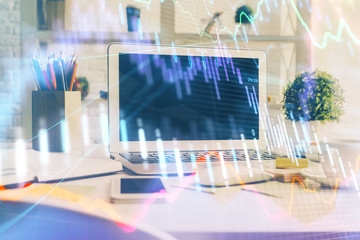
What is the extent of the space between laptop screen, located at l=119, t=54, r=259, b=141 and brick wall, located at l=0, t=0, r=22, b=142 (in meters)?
0.82

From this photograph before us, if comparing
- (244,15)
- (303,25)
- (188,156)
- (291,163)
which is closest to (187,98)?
(188,156)

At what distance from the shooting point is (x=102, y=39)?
4.74 feet

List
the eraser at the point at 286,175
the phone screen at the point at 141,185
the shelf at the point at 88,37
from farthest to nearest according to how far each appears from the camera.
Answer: the shelf at the point at 88,37, the eraser at the point at 286,175, the phone screen at the point at 141,185

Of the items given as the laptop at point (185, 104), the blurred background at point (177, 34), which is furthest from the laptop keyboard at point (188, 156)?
the blurred background at point (177, 34)

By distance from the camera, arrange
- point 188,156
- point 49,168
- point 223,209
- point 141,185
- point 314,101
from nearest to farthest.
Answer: point 223,209 < point 141,185 < point 49,168 < point 188,156 < point 314,101

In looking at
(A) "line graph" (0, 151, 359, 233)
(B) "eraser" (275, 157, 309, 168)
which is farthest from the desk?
(B) "eraser" (275, 157, 309, 168)

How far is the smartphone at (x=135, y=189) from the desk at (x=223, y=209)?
0.02 meters

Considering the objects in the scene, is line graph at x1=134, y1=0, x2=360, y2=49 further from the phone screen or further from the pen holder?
the phone screen

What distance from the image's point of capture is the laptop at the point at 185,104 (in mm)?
859

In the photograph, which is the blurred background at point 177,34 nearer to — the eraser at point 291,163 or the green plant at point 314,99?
the green plant at point 314,99

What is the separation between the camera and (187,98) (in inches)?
36.2

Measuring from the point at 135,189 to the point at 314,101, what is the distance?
0.65m

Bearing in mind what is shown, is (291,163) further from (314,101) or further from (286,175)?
(314,101)

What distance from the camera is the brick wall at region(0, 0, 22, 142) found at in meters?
1.44
